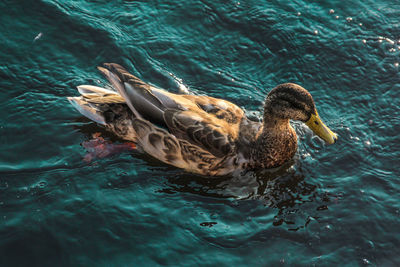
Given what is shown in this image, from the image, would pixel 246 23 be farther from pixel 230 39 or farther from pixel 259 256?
pixel 259 256

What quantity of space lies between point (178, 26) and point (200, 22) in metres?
0.45

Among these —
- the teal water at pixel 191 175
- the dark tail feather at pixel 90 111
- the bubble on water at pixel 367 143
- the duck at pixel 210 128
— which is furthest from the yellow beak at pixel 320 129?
the dark tail feather at pixel 90 111

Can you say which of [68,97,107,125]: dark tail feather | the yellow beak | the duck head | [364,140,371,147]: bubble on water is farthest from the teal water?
the duck head

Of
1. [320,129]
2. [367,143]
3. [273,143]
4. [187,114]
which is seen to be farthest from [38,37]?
[367,143]

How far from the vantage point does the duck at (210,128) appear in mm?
6676

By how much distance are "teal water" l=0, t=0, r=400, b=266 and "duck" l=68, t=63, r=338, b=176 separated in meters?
0.25

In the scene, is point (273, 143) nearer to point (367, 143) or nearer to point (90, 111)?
point (367, 143)

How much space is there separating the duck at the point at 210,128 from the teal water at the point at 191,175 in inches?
10.0

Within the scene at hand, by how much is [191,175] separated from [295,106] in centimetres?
173

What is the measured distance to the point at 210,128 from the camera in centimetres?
661

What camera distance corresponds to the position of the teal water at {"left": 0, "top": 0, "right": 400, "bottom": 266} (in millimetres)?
5906

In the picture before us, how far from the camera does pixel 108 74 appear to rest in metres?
7.16

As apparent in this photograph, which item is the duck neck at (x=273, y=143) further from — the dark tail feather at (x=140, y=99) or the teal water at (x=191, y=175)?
the dark tail feather at (x=140, y=99)

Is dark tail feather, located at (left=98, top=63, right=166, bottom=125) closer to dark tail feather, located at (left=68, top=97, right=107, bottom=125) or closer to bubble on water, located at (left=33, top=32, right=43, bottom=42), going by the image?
dark tail feather, located at (left=68, top=97, right=107, bottom=125)
